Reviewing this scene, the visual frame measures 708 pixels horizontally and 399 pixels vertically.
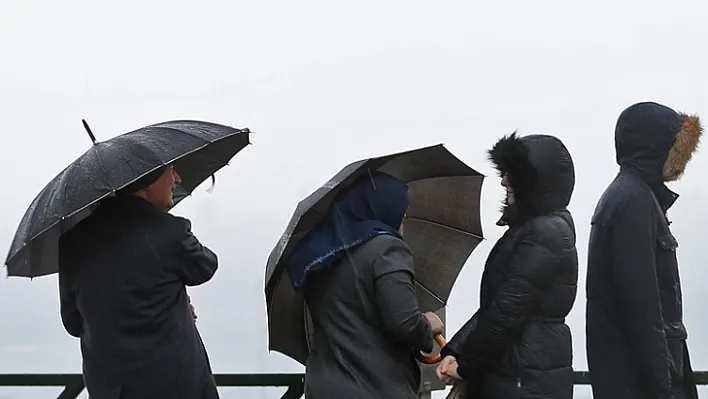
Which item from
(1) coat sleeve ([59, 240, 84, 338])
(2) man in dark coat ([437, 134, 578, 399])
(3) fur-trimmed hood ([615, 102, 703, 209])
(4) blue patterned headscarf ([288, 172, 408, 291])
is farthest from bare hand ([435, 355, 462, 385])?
(1) coat sleeve ([59, 240, 84, 338])

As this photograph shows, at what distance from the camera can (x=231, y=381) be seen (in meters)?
4.41

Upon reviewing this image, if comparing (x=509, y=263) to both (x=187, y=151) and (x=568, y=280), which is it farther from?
(x=187, y=151)

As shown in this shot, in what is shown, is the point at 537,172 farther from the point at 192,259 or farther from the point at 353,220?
the point at 192,259

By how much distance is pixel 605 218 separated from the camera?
11.7ft

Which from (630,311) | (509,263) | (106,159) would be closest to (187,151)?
(106,159)

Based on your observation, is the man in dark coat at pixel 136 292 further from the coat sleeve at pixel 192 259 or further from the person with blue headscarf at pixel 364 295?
the person with blue headscarf at pixel 364 295

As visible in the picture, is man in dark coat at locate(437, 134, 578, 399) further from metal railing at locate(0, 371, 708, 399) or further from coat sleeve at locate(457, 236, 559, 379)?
metal railing at locate(0, 371, 708, 399)

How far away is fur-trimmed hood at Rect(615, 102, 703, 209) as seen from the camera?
3.58 metres

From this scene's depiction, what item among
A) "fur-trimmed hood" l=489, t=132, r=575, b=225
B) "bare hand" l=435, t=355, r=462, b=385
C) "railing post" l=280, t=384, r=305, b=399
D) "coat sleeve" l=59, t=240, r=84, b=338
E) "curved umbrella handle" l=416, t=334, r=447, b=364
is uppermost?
"fur-trimmed hood" l=489, t=132, r=575, b=225

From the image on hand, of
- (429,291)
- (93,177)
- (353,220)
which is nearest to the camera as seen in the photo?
(93,177)

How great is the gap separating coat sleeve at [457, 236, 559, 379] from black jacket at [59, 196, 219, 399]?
1007 millimetres

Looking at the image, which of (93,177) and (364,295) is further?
(364,295)

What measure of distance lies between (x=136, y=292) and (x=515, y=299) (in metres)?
1.33

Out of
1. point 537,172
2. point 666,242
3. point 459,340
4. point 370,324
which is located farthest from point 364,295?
point 666,242
